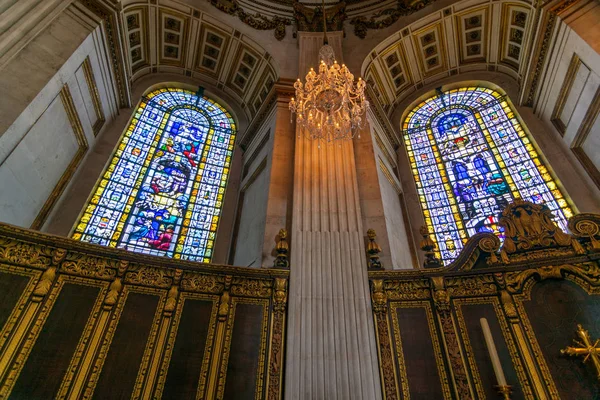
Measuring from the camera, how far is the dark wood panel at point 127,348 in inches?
151

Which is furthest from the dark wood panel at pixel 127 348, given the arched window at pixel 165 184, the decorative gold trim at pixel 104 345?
the arched window at pixel 165 184

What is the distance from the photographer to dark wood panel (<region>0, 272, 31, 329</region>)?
3801mm

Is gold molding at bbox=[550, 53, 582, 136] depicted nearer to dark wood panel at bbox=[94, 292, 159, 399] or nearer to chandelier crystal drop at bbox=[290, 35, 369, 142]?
chandelier crystal drop at bbox=[290, 35, 369, 142]

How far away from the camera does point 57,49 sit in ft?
21.5

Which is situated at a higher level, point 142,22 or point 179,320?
point 142,22

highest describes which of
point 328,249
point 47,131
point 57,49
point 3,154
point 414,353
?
point 57,49

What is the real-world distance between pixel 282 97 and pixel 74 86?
5.22 metres

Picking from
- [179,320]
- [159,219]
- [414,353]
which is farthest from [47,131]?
[414,353]

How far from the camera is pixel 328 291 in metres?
5.18

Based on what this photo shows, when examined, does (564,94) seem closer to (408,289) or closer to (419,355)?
(408,289)

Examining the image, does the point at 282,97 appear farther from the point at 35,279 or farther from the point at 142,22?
the point at 35,279

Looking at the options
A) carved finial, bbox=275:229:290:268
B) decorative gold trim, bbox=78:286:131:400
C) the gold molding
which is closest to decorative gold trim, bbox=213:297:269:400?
carved finial, bbox=275:229:290:268

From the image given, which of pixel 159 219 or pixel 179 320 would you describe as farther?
pixel 159 219

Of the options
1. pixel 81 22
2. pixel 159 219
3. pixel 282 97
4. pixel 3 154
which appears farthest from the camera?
pixel 282 97
